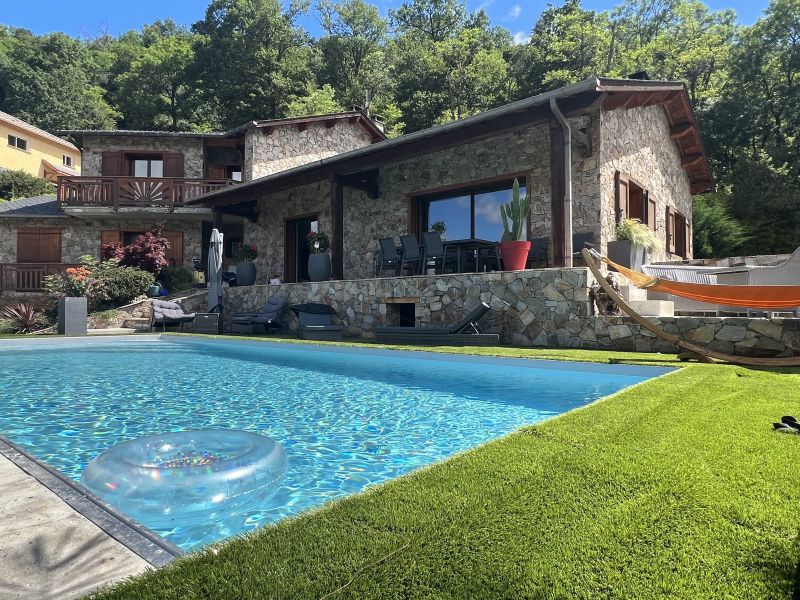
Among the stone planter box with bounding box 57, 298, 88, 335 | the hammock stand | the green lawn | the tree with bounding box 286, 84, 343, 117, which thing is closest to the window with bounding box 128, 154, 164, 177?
the tree with bounding box 286, 84, 343, 117

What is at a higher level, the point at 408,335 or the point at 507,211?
the point at 507,211

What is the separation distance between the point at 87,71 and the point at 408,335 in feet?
126

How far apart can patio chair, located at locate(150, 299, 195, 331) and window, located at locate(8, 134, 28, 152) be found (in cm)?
2035

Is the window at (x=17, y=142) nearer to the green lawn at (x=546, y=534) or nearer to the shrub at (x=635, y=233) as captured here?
the shrub at (x=635, y=233)

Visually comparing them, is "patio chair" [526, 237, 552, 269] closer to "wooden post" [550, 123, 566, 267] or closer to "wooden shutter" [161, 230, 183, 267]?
"wooden post" [550, 123, 566, 267]

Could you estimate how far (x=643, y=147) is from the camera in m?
11.8

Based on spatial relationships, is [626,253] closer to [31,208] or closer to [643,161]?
[643,161]

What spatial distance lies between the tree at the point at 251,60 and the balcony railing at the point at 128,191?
12.3m

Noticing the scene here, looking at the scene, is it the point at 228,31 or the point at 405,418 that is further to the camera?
the point at 228,31

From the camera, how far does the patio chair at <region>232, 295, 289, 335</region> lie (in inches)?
462

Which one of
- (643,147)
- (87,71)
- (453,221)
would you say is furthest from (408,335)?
(87,71)

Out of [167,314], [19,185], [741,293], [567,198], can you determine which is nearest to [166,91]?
[19,185]

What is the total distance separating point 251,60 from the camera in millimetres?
29797

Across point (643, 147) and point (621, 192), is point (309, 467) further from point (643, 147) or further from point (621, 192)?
point (643, 147)
